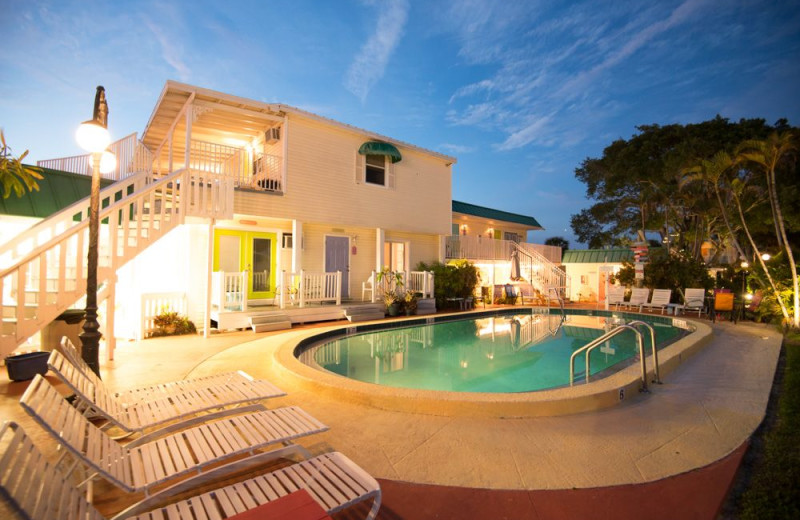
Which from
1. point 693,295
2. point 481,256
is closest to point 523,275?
point 481,256

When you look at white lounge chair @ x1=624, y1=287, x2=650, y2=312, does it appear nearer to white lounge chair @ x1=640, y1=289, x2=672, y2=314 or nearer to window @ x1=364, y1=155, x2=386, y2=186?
white lounge chair @ x1=640, y1=289, x2=672, y2=314

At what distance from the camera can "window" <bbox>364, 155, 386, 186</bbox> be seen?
Result: 47.8ft

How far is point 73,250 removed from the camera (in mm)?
8633

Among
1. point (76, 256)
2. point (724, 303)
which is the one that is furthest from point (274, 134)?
point (724, 303)

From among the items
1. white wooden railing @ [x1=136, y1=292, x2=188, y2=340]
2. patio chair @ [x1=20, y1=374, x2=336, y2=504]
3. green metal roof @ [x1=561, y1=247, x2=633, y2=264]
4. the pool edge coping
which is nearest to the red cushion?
patio chair @ [x1=20, y1=374, x2=336, y2=504]

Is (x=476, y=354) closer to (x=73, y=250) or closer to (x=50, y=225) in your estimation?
(x=50, y=225)

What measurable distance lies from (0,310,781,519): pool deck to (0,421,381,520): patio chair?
47 cm

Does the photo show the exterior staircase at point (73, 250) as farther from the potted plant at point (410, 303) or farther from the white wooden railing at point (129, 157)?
the potted plant at point (410, 303)

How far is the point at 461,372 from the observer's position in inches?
291

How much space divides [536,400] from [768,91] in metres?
97.2

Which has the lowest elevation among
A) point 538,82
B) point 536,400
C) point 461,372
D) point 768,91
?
point 461,372

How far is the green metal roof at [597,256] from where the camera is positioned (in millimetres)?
21905

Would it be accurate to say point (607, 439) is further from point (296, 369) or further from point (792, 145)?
point (792, 145)

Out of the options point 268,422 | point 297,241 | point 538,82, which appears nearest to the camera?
point 268,422
